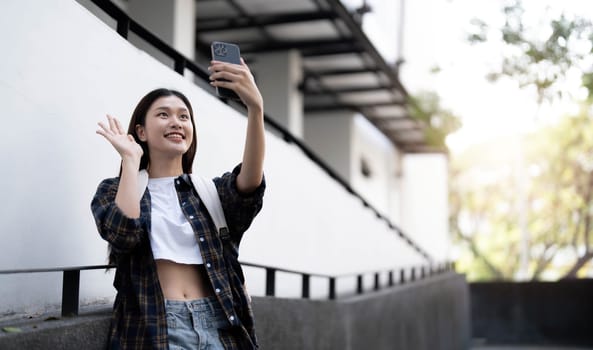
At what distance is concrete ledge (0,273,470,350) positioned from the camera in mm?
2496

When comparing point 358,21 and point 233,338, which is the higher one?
point 358,21

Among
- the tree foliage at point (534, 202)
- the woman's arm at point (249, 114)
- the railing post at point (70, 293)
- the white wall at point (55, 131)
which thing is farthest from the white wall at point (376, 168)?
the woman's arm at point (249, 114)

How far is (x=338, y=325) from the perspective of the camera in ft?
20.6

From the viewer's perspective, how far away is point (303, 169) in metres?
7.64

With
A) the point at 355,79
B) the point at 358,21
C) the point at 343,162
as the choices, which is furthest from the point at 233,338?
the point at 343,162

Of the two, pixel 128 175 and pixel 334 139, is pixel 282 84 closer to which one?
pixel 334 139

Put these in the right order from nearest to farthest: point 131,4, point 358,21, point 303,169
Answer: point 303,169 → point 131,4 → point 358,21

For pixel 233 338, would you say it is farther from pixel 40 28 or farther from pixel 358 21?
pixel 358 21

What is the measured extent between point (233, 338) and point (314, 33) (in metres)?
10.2

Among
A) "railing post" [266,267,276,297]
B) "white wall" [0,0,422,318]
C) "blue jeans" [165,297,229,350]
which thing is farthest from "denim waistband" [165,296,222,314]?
"railing post" [266,267,276,297]

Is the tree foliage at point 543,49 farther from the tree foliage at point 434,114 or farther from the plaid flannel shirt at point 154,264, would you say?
the plaid flannel shirt at point 154,264

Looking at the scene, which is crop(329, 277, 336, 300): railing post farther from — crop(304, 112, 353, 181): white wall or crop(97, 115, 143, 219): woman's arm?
crop(304, 112, 353, 181): white wall

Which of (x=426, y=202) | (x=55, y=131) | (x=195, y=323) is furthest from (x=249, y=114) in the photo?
(x=426, y=202)

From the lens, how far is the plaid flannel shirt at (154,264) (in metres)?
2.30
